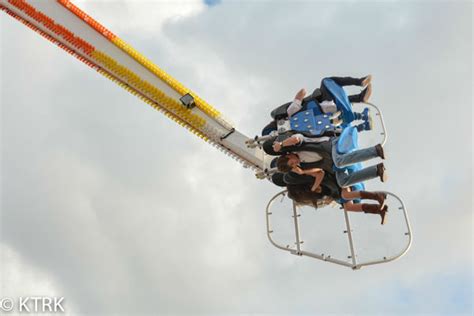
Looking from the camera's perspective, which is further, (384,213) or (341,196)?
(341,196)

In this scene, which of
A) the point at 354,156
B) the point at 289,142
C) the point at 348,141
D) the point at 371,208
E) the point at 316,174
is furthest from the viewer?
the point at 316,174

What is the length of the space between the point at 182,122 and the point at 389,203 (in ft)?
15.1

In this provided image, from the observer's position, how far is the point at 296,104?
36.6ft

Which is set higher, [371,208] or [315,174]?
[315,174]

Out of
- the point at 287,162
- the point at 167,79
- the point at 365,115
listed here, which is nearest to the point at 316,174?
the point at 287,162

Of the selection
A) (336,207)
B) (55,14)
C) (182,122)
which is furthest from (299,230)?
(55,14)

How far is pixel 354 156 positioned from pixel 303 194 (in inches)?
Answer: 75.4

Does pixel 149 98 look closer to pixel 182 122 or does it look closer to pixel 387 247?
pixel 182 122

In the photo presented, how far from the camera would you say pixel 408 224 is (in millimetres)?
10477

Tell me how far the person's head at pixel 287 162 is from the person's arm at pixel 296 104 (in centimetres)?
105

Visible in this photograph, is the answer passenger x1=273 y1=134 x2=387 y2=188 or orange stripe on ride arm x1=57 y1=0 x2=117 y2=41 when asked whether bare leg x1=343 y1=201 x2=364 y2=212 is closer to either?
passenger x1=273 y1=134 x2=387 y2=188

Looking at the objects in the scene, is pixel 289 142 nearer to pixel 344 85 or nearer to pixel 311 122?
pixel 311 122

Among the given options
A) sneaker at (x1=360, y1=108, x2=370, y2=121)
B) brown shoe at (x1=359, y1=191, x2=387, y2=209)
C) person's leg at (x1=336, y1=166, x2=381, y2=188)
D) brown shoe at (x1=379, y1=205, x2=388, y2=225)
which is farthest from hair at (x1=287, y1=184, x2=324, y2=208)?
Result: sneaker at (x1=360, y1=108, x2=370, y2=121)

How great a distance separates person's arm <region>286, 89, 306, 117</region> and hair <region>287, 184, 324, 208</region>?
1418 mm
